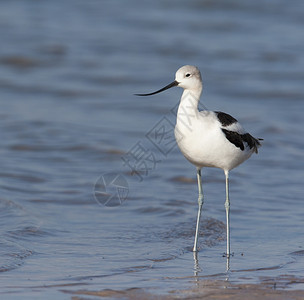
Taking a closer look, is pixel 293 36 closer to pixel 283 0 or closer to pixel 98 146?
pixel 283 0

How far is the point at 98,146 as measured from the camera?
1132cm

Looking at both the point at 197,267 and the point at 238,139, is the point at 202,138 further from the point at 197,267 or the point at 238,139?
the point at 197,267

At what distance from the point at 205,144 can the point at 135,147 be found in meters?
4.80

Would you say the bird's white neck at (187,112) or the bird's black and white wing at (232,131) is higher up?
the bird's white neck at (187,112)

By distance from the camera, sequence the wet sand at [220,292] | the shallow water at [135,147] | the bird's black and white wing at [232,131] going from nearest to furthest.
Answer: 1. the wet sand at [220,292]
2. the shallow water at [135,147]
3. the bird's black and white wing at [232,131]

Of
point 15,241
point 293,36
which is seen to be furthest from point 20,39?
point 15,241

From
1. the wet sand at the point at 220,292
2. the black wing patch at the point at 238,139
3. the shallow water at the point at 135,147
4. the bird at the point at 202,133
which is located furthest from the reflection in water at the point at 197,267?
the black wing patch at the point at 238,139

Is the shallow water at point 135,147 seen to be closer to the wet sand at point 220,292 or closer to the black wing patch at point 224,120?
the wet sand at point 220,292

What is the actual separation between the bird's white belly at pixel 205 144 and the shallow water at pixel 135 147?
95cm

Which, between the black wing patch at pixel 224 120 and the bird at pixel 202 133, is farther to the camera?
the black wing patch at pixel 224 120

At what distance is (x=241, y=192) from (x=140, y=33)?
11019 millimetres

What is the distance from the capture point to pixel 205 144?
671 cm

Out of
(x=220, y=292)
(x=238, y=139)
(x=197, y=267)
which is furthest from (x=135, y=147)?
(x=220, y=292)

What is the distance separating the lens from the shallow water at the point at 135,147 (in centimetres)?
655
